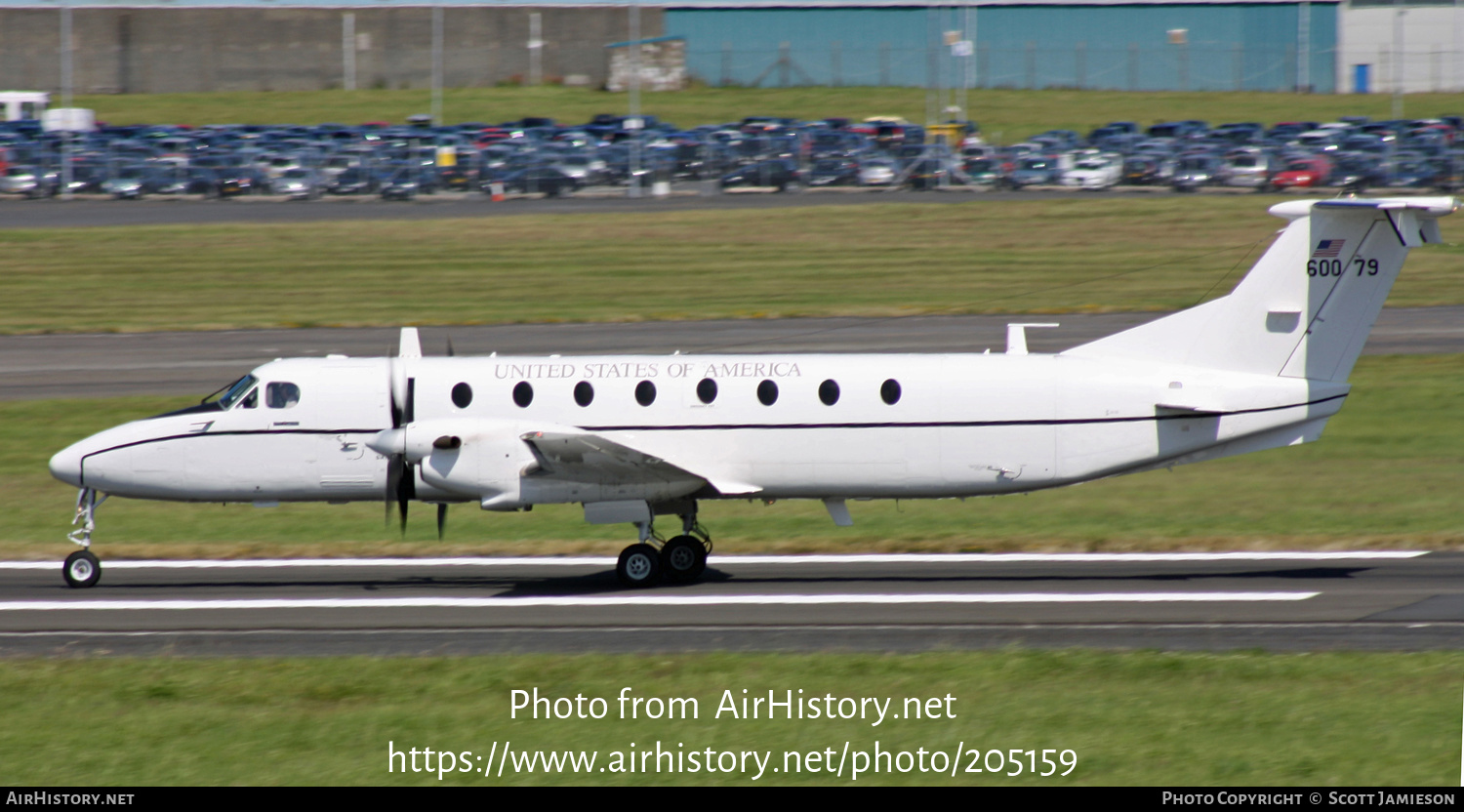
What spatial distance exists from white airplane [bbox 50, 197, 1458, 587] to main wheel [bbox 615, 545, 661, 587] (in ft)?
0.08

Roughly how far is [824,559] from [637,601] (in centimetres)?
378

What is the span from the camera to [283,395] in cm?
1908

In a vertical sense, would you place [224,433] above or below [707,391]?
below

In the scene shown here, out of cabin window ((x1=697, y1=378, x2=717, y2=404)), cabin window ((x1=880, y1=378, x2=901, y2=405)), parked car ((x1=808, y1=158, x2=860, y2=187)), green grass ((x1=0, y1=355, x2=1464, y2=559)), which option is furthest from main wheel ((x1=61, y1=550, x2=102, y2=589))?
parked car ((x1=808, y1=158, x2=860, y2=187))

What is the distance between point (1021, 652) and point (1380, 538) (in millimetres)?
9002

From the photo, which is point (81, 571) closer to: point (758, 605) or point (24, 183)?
→ point (758, 605)

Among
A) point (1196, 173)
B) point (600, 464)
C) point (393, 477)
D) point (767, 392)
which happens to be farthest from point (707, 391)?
point (1196, 173)

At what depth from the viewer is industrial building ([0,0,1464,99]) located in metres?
85.8

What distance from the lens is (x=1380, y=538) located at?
68.1 ft
